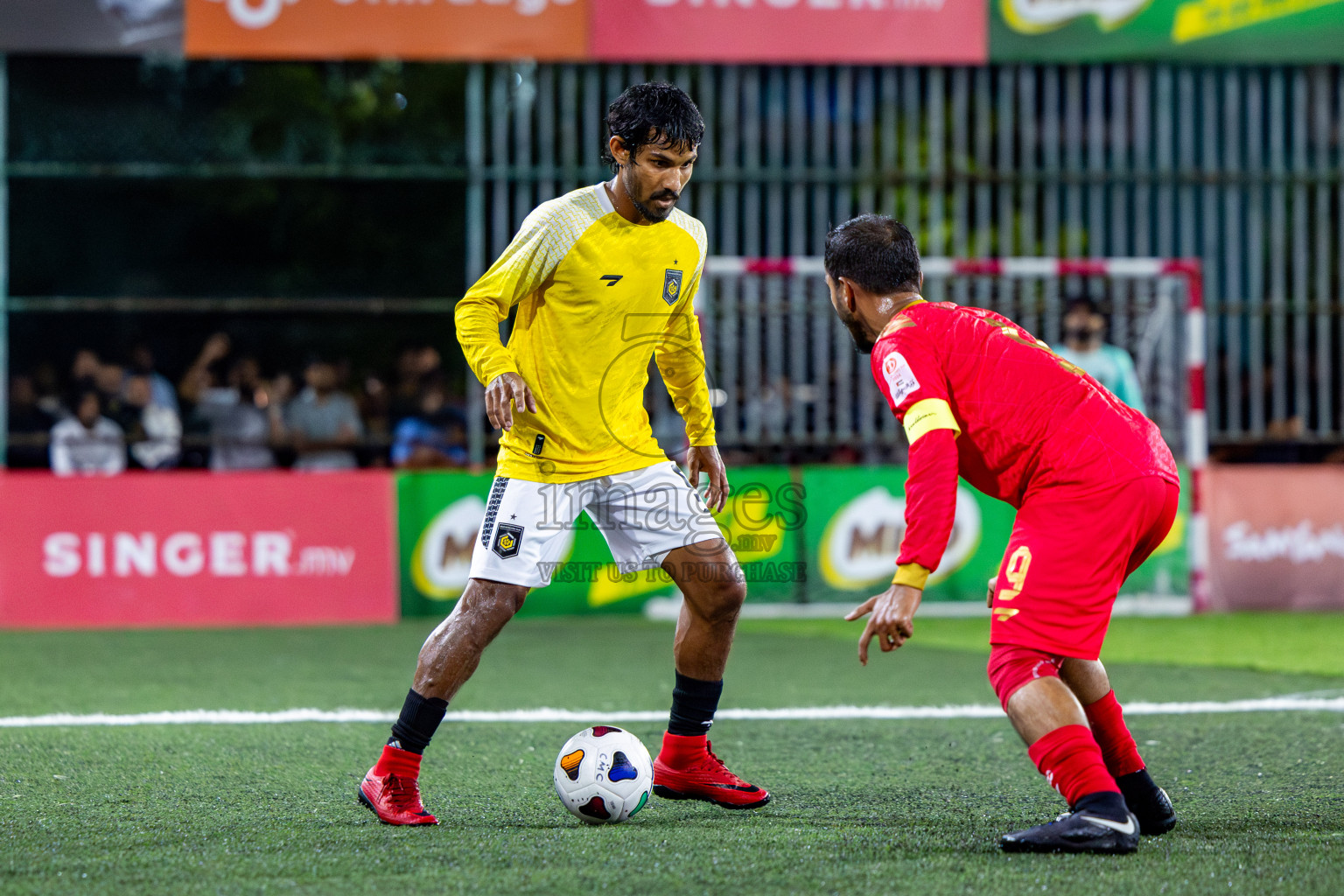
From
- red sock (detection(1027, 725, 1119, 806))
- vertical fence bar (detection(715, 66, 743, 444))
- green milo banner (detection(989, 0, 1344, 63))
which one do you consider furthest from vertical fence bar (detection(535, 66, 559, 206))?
red sock (detection(1027, 725, 1119, 806))

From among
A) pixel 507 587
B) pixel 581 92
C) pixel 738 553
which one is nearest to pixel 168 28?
pixel 581 92

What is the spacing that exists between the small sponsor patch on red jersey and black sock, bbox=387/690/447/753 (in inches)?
62.2

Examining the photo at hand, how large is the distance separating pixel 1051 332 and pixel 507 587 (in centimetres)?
753

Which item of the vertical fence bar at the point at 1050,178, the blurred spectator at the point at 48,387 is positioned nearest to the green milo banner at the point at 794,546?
the vertical fence bar at the point at 1050,178

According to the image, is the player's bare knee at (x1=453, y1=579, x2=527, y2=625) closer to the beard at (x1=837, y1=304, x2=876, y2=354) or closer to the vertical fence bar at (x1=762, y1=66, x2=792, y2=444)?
the beard at (x1=837, y1=304, x2=876, y2=354)

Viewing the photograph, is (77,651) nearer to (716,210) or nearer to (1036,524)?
(716,210)

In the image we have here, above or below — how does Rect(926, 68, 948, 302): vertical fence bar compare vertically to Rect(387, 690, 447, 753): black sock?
above

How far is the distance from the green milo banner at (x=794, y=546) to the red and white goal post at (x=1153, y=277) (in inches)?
4.6

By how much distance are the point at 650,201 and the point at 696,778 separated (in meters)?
1.76

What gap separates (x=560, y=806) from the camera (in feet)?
15.3

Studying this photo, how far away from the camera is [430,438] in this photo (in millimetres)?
11172

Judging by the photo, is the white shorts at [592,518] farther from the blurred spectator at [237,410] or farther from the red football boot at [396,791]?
the blurred spectator at [237,410]

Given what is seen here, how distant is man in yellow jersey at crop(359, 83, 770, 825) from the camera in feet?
14.9

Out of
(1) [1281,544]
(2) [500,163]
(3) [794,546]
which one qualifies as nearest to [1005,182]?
(3) [794,546]
